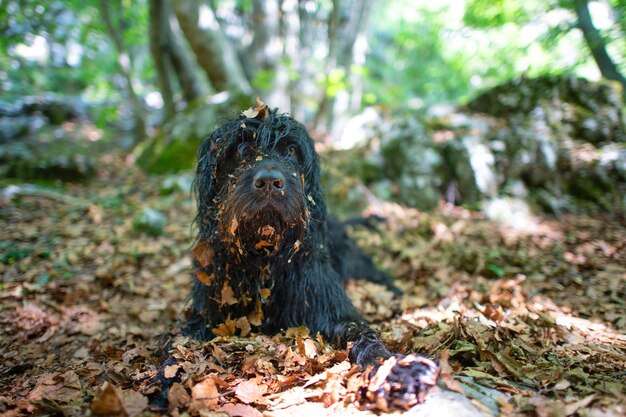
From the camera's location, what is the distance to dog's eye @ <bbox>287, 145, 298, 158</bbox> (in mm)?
3195

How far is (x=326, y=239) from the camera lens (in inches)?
138

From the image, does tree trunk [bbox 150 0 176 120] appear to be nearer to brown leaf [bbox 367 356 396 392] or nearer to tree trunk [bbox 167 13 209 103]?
tree trunk [bbox 167 13 209 103]

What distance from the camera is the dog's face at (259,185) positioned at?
2.64 m

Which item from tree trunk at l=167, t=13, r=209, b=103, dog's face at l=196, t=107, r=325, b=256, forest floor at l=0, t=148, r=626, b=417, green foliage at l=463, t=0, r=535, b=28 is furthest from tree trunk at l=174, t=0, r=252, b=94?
dog's face at l=196, t=107, r=325, b=256

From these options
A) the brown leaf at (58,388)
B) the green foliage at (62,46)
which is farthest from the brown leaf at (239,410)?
the green foliage at (62,46)

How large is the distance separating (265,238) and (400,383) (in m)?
1.25

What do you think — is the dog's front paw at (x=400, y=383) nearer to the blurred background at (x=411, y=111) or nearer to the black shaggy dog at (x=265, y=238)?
the black shaggy dog at (x=265, y=238)

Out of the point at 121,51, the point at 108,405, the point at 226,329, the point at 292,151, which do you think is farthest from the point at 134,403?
the point at 121,51

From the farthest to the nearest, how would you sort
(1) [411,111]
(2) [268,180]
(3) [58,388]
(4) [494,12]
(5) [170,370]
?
(1) [411,111] → (4) [494,12] → (2) [268,180] → (3) [58,388] → (5) [170,370]

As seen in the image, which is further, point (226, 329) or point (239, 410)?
point (226, 329)

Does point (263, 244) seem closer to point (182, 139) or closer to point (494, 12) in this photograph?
point (182, 139)

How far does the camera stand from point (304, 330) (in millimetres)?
3002

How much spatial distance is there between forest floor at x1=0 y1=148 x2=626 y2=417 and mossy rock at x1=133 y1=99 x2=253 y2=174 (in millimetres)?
1283

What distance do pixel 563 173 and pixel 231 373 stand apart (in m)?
6.74
